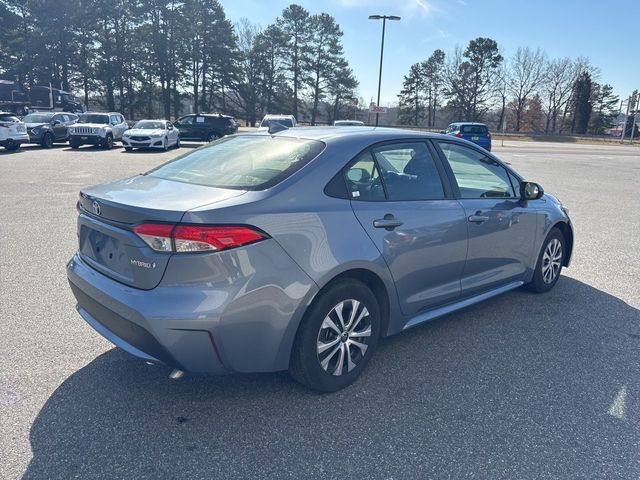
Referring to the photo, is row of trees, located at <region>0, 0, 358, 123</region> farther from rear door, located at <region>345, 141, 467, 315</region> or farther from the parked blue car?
rear door, located at <region>345, 141, 467, 315</region>

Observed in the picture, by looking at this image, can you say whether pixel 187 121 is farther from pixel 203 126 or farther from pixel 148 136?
pixel 148 136

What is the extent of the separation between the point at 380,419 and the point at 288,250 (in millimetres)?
1134

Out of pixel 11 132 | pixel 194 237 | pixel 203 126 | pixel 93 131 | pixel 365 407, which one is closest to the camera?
pixel 194 237

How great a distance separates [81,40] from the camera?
50.9 m

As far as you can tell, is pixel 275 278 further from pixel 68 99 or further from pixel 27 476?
pixel 68 99

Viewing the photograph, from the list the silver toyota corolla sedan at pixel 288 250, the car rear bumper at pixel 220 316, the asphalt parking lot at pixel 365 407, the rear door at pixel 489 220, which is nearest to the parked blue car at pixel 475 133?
the asphalt parking lot at pixel 365 407

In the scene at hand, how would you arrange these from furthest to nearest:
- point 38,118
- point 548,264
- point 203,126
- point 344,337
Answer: point 203,126
point 38,118
point 548,264
point 344,337

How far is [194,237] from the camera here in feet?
8.38

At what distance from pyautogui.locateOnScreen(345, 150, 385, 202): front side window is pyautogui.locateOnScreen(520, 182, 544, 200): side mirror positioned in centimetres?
174

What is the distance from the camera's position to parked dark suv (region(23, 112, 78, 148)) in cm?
→ 2244

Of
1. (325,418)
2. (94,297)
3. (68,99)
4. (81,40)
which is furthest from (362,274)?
(81,40)

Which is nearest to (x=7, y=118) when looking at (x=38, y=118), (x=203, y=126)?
(x=38, y=118)

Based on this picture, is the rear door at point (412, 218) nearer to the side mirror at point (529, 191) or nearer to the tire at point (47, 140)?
the side mirror at point (529, 191)

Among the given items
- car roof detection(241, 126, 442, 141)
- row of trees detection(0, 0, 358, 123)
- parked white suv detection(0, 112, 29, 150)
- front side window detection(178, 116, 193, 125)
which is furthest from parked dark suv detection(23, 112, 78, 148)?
row of trees detection(0, 0, 358, 123)
